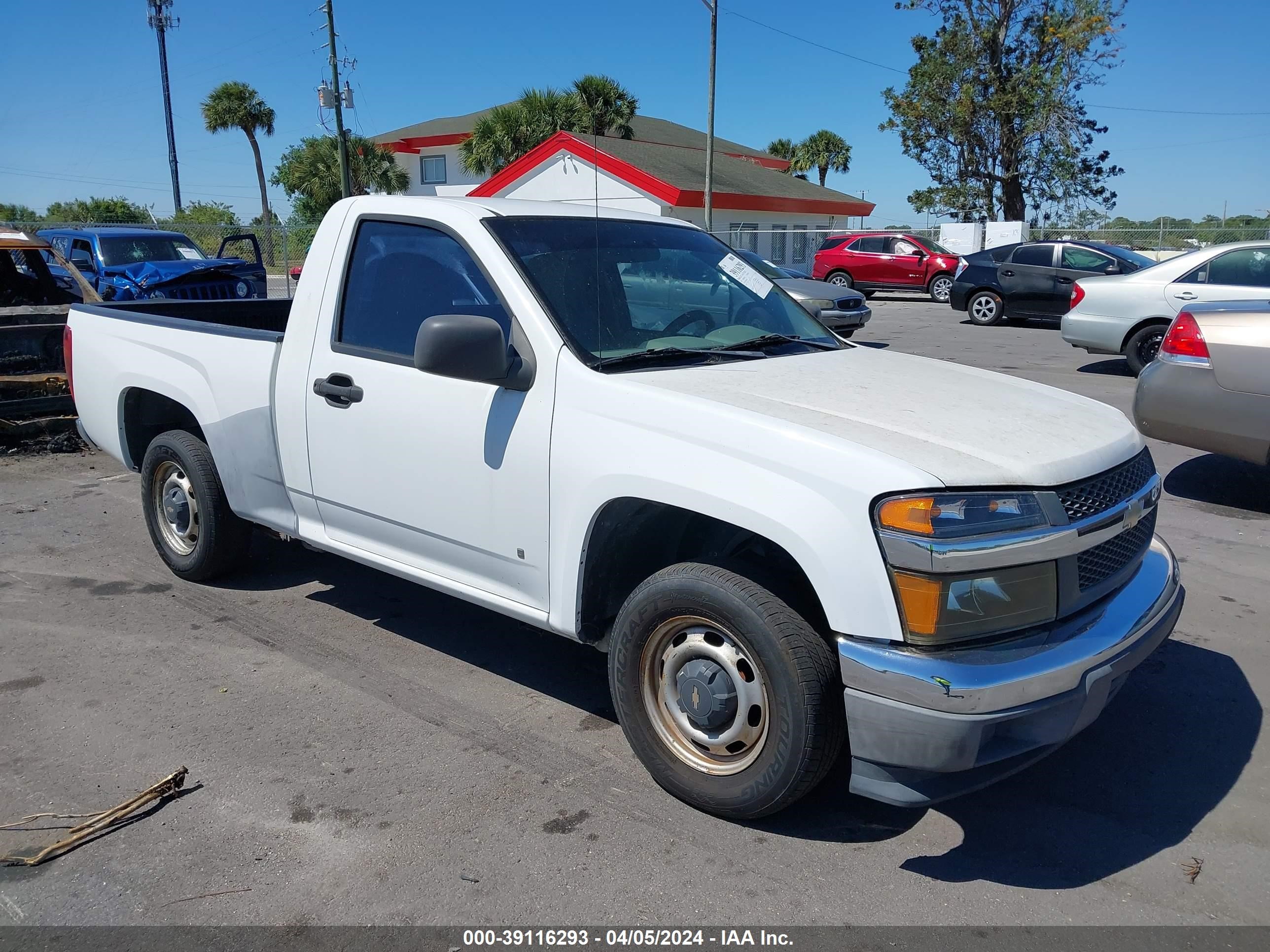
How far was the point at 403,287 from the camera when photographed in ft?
13.2

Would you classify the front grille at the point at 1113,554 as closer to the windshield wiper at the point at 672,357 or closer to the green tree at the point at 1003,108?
the windshield wiper at the point at 672,357

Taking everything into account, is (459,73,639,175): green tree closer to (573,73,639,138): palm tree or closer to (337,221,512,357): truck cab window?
(573,73,639,138): palm tree

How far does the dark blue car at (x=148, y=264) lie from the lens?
1380 centimetres

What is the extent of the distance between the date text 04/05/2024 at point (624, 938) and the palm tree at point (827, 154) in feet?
224

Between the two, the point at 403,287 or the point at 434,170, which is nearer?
the point at 403,287

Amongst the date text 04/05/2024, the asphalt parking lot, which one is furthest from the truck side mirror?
the date text 04/05/2024

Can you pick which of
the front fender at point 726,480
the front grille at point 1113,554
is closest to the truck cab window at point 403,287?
the front fender at point 726,480

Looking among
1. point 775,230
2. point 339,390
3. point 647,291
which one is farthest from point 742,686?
point 775,230

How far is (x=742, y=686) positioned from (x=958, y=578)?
2.44ft

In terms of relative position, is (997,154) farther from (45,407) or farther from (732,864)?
(732,864)

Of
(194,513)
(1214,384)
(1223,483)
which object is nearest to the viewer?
(194,513)

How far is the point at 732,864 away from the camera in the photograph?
2951 mm

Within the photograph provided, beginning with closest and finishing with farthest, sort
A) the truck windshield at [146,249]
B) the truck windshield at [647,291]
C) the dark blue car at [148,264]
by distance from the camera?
the truck windshield at [647,291] < the dark blue car at [148,264] < the truck windshield at [146,249]

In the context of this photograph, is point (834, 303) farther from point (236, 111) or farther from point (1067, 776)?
point (236, 111)
